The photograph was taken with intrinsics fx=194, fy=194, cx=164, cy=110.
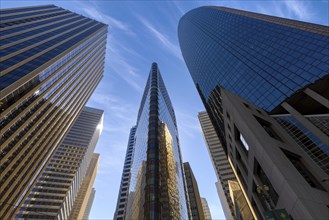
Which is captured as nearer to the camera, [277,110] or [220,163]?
[277,110]

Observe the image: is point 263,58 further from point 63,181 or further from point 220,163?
point 63,181

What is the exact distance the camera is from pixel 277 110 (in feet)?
127

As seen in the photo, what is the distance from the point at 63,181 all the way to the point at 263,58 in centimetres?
11803

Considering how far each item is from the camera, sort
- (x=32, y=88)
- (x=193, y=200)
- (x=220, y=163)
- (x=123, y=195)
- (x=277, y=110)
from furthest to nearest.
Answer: (x=220, y=163) < (x=123, y=195) < (x=193, y=200) < (x=32, y=88) < (x=277, y=110)

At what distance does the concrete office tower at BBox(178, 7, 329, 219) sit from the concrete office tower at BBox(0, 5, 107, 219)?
4858 cm

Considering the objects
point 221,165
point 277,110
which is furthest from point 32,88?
point 221,165

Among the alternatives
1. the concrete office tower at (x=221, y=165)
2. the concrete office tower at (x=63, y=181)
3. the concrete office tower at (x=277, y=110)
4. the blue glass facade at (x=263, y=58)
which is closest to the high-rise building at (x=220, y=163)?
the concrete office tower at (x=221, y=165)

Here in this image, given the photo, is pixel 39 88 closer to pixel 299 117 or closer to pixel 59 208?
pixel 299 117

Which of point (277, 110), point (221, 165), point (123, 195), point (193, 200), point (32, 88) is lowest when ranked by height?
point (277, 110)

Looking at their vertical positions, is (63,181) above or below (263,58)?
above

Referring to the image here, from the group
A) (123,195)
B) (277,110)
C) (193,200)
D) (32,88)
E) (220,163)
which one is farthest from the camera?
(220,163)

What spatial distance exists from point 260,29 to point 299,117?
1450 inches

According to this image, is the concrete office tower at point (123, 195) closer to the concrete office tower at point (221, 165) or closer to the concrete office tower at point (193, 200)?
the concrete office tower at point (193, 200)

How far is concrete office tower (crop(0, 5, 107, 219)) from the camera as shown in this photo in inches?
1805
